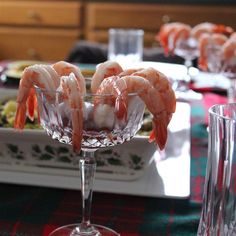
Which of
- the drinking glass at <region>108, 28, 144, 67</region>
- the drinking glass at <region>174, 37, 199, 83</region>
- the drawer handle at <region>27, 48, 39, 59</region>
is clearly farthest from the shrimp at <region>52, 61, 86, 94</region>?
the drawer handle at <region>27, 48, 39, 59</region>

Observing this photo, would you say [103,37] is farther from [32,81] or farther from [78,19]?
[32,81]

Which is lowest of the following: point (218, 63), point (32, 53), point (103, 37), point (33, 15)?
point (32, 53)

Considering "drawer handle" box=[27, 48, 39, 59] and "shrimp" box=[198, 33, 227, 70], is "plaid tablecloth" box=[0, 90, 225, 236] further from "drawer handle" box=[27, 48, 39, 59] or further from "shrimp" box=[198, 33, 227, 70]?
"drawer handle" box=[27, 48, 39, 59]

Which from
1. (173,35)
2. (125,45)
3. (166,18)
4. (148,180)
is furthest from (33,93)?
(166,18)

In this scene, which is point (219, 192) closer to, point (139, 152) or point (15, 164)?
point (139, 152)

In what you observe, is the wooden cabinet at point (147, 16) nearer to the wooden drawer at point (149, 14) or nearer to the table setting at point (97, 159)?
the wooden drawer at point (149, 14)

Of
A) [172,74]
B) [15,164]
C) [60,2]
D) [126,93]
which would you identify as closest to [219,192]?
[126,93]
